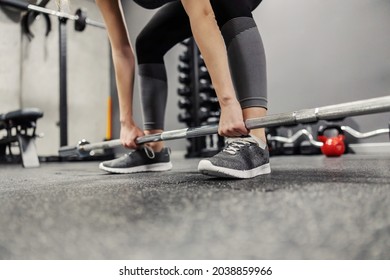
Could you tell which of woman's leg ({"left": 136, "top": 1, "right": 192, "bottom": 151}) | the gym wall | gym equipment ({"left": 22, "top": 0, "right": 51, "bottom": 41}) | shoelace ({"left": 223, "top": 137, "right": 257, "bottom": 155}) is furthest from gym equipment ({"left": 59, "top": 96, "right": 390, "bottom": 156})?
gym equipment ({"left": 22, "top": 0, "right": 51, "bottom": 41})

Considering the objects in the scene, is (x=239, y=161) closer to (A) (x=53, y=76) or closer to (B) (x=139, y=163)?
(B) (x=139, y=163)

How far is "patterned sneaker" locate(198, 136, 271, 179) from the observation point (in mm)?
771

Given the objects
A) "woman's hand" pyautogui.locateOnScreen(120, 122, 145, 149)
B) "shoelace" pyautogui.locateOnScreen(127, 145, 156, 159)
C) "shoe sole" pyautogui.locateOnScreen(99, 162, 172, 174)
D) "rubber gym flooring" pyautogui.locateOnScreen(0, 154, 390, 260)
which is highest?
"woman's hand" pyautogui.locateOnScreen(120, 122, 145, 149)

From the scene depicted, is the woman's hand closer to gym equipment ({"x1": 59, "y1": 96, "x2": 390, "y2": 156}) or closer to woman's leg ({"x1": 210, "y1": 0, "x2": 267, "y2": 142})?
gym equipment ({"x1": 59, "y1": 96, "x2": 390, "y2": 156})

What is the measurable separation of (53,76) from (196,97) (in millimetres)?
1750

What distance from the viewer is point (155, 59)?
3.93 feet

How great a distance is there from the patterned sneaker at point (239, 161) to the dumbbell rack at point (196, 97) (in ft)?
6.09

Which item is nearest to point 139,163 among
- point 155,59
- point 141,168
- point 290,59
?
point 141,168

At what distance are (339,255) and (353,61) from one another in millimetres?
2629

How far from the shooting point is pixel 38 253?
1.17 feet

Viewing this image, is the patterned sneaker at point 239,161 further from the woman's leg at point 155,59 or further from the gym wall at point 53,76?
the gym wall at point 53,76

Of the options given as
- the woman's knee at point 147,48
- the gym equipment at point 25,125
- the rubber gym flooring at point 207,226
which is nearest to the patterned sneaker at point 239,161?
the rubber gym flooring at point 207,226

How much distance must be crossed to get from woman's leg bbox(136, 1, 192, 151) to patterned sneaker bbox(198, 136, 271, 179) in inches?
16.7

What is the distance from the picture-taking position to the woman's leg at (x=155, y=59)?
44.3 inches
